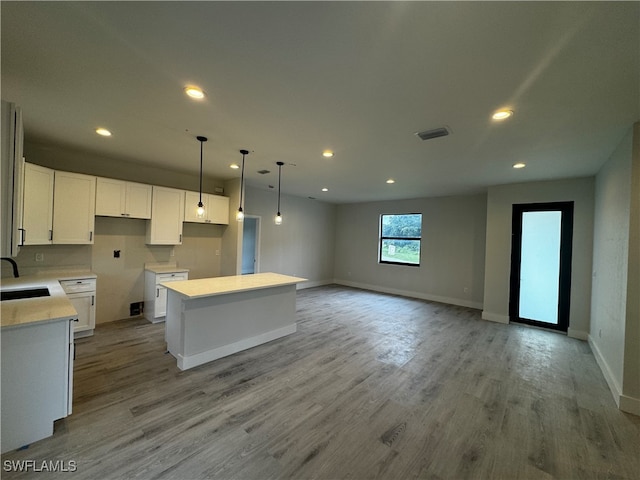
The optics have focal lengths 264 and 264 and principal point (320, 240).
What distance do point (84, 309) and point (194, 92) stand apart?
3.52m

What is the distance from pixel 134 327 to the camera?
13.8ft

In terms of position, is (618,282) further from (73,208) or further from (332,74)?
(73,208)

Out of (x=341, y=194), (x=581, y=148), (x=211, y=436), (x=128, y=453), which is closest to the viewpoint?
(x=128, y=453)

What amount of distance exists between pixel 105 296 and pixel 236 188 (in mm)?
2890

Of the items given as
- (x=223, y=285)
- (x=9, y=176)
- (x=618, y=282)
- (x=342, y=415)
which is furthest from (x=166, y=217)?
(x=618, y=282)

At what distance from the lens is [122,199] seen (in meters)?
4.21

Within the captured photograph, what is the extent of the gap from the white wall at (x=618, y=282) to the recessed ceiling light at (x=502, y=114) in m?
1.31

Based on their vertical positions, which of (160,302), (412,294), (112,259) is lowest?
(412,294)

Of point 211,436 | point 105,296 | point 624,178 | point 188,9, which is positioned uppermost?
point 188,9

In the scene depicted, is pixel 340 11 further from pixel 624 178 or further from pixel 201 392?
pixel 624 178

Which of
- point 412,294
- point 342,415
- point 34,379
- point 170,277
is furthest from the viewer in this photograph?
point 412,294

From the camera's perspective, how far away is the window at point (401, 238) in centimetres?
732

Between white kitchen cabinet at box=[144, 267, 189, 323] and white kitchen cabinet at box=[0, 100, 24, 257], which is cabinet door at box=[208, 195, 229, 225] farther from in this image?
white kitchen cabinet at box=[0, 100, 24, 257]

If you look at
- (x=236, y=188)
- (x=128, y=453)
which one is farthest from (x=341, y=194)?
(x=128, y=453)
